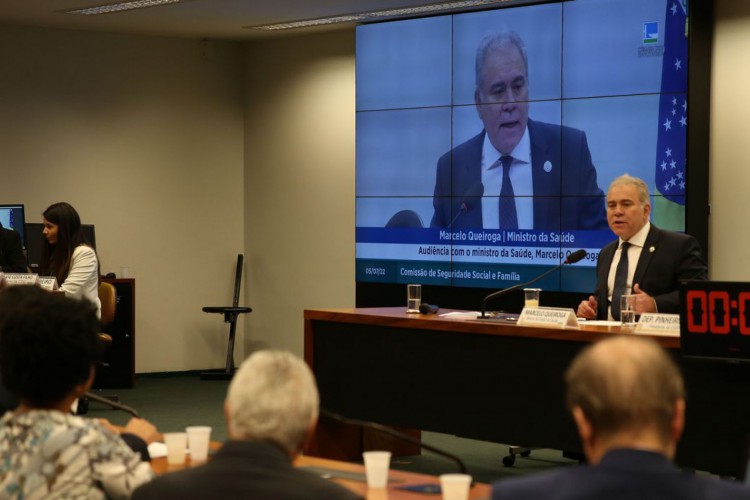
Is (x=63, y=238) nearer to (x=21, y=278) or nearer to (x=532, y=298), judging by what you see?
(x=21, y=278)

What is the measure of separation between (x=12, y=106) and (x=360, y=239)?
10.4 ft

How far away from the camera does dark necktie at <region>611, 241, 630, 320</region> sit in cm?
548

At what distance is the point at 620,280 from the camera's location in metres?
5.52

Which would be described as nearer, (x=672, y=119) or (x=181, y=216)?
(x=672, y=119)

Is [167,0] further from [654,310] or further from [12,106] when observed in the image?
[654,310]

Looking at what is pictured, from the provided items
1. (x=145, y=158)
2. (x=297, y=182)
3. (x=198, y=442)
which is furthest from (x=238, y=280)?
(x=198, y=442)

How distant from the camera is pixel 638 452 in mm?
1737

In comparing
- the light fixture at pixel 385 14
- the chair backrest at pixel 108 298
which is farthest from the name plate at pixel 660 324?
the chair backrest at pixel 108 298

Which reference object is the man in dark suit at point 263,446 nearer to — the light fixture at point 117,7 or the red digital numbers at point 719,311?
the red digital numbers at point 719,311

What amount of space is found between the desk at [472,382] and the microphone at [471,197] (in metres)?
2.72

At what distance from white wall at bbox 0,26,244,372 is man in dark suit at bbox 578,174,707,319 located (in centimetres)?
586

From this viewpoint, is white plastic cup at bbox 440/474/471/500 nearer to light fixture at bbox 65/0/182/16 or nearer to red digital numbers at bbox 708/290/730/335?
red digital numbers at bbox 708/290/730/335

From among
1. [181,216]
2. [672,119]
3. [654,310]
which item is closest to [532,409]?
[654,310]

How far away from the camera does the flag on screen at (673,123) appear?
7.68m
